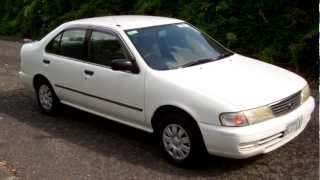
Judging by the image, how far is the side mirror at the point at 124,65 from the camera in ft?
20.3

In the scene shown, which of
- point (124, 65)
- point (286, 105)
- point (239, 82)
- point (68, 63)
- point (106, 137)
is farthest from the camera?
point (68, 63)

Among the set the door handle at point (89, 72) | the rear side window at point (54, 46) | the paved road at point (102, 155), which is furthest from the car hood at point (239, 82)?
the rear side window at point (54, 46)

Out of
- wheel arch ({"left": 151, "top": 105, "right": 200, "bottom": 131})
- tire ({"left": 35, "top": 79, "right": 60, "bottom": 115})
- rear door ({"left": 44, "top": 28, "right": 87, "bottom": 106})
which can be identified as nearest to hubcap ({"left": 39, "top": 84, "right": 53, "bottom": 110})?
tire ({"left": 35, "top": 79, "right": 60, "bottom": 115})

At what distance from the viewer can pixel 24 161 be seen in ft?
20.8

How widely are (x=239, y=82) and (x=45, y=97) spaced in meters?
3.61

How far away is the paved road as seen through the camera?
5.71m

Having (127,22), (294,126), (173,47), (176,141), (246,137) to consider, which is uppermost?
(127,22)

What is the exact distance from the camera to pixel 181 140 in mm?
5762

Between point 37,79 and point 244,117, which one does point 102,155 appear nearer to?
point 244,117

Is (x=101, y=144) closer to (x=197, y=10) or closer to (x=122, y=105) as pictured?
(x=122, y=105)

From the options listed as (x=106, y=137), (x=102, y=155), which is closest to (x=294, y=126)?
(x=102, y=155)

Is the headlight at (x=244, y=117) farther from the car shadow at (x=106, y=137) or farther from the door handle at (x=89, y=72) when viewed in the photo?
the door handle at (x=89, y=72)

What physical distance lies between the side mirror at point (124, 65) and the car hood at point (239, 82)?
44 cm

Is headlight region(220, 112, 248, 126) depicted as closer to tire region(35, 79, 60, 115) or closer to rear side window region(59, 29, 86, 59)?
rear side window region(59, 29, 86, 59)
